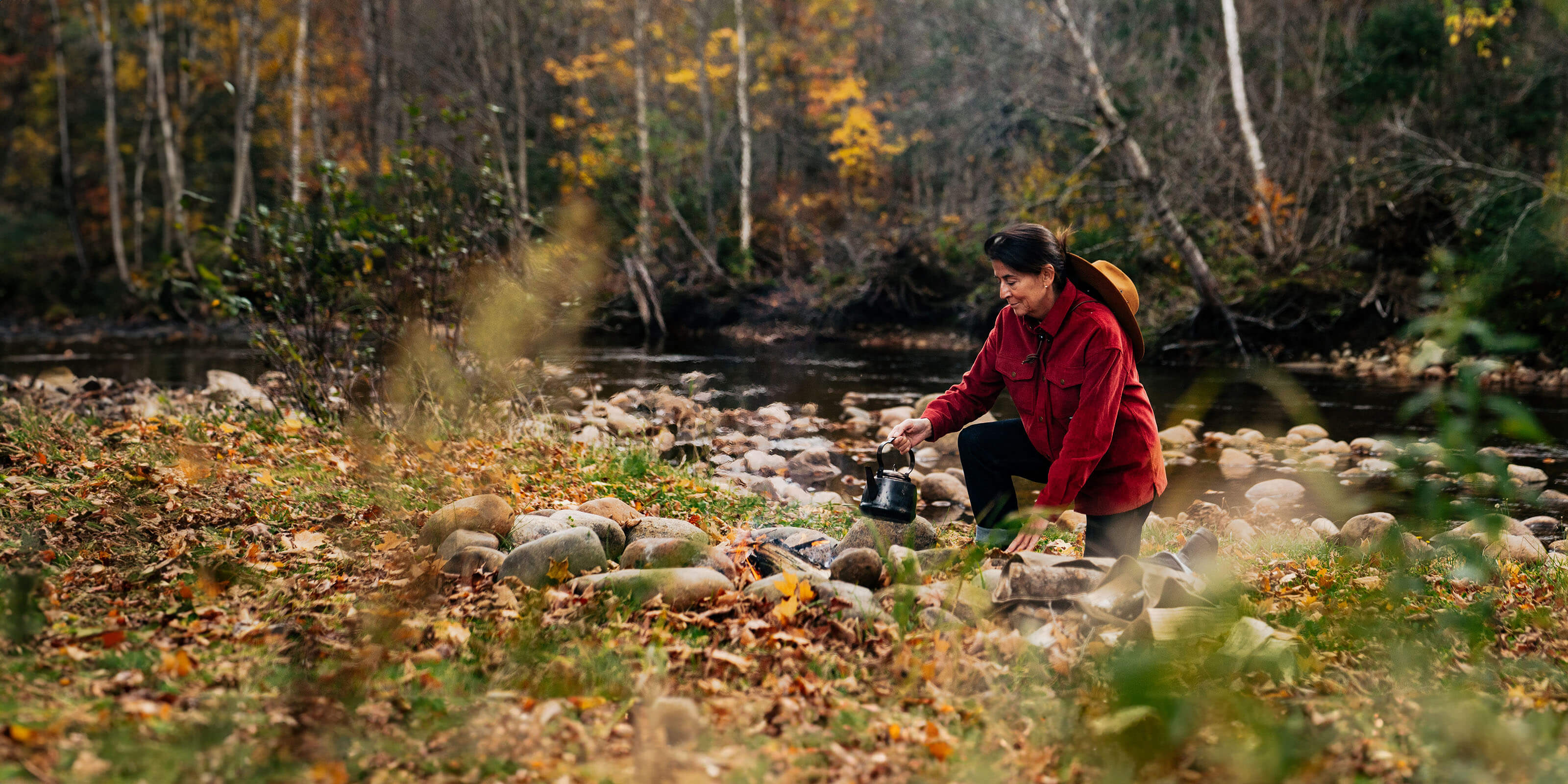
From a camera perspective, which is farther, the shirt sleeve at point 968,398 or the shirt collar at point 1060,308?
the shirt sleeve at point 968,398

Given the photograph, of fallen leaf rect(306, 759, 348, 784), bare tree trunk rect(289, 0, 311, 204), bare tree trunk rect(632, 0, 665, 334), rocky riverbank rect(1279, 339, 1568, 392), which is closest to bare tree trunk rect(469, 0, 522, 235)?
bare tree trunk rect(632, 0, 665, 334)

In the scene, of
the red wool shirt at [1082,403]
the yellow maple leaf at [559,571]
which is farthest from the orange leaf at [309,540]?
the red wool shirt at [1082,403]

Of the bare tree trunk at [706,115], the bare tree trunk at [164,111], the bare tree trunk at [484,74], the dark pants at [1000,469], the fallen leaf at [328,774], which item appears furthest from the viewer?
the bare tree trunk at [706,115]

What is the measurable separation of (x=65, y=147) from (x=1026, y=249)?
100ft

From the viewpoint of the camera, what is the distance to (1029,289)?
13.1ft

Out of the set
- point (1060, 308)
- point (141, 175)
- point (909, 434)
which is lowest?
point (909, 434)

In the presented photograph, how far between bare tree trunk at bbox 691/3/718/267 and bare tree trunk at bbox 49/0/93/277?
16575 mm

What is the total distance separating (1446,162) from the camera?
12406 millimetres

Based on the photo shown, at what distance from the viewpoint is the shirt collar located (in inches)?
159

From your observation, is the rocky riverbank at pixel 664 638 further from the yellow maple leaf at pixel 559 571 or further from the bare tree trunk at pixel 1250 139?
the bare tree trunk at pixel 1250 139

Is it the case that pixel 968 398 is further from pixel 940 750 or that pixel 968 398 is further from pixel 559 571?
pixel 940 750

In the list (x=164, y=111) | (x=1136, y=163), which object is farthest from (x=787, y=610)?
(x=164, y=111)

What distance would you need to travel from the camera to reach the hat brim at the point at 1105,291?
13.3 ft

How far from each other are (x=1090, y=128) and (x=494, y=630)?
41.9 ft
